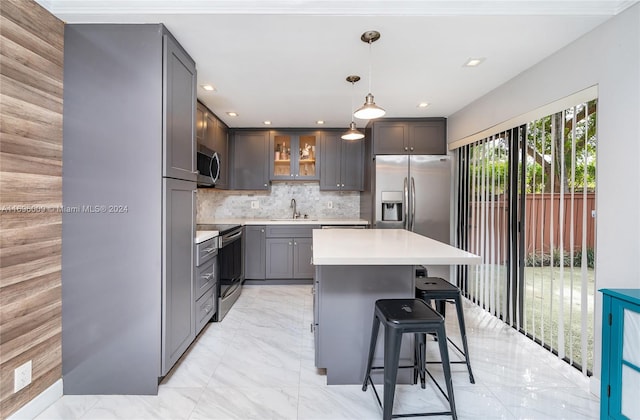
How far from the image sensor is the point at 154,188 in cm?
190

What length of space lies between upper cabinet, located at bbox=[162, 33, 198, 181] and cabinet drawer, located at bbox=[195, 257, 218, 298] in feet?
2.51

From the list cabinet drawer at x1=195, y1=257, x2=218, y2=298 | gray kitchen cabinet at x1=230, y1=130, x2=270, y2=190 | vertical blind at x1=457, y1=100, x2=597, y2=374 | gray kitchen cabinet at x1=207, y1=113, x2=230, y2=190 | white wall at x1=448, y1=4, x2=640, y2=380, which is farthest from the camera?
gray kitchen cabinet at x1=230, y1=130, x2=270, y2=190

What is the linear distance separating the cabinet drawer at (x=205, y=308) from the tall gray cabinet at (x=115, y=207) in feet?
2.12

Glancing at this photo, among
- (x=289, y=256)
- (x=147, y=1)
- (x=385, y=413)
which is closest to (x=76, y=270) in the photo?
(x=147, y=1)

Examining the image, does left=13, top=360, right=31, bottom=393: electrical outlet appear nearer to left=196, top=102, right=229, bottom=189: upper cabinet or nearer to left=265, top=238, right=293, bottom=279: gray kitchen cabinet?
left=196, top=102, right=229, bottom=189: upper cabinet

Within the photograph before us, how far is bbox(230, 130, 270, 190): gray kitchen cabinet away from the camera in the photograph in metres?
4.62

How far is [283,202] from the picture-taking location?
497cm

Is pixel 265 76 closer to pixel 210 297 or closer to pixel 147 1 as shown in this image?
pixel 147 1

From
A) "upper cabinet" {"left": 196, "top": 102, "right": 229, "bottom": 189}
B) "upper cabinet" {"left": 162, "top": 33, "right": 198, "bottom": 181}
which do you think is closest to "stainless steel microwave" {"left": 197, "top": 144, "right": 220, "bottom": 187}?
"upper cabinet" {"left": 196, "top": 102, "right": 229, "bottom": 189}

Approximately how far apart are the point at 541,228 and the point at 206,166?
307cm

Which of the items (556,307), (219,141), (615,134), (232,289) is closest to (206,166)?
(219,141)

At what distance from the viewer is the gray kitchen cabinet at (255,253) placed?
4.37m

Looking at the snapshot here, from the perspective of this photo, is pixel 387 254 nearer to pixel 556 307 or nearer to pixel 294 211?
pixel 556 307

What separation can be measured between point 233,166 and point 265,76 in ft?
7.03
